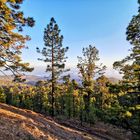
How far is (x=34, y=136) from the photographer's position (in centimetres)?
1752

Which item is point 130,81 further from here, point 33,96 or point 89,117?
point 33,96

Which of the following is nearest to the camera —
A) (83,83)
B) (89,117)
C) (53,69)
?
(53,69)

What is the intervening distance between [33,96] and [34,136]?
9494 cm

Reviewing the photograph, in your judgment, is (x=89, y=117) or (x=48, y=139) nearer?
(x=48, y=139)

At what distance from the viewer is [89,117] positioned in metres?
68.1

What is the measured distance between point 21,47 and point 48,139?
30.6 ft

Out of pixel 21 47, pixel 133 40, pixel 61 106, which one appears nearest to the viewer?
pixel 133 40

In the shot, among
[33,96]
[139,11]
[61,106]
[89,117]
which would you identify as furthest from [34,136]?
[33,96]

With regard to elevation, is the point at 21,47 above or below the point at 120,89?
above

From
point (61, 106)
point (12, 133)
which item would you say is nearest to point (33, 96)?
point (61, 106)

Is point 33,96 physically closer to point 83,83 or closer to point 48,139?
point 83,83

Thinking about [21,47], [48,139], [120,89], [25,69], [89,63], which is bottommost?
[48,139]

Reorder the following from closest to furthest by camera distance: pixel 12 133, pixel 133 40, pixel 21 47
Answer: pixel 12 133 → pixel 133 40 → pixel 21 47

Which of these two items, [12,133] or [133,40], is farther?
[133,40]
